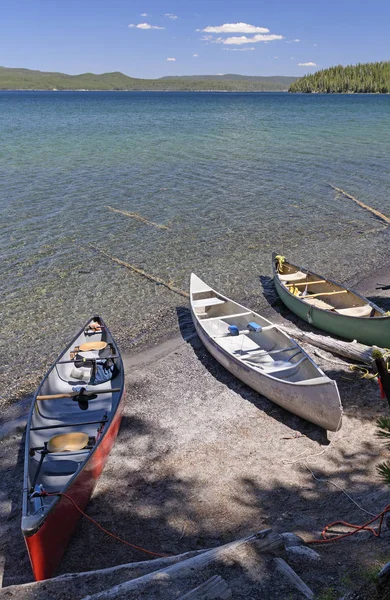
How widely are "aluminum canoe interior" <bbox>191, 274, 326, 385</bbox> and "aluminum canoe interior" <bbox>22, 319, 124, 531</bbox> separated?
3.16m

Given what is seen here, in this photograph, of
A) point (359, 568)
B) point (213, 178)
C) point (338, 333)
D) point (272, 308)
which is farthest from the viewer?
point (213, 178)

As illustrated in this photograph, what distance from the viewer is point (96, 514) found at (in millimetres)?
8219

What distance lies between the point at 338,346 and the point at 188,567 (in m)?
8.74

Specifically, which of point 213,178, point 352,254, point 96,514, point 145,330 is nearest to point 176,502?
point 96,514

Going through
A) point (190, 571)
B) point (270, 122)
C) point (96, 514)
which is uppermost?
point (270, 122)

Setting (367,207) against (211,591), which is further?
(367,207)

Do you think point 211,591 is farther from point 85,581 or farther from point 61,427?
point 61,427

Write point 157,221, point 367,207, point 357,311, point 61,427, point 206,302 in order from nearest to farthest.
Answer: point 61,427 < point 357,311 < point 206,302 < point 157,221 < point 367,207

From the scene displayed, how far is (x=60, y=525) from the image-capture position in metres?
7.18

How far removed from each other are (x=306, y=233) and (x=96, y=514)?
18.1 metres

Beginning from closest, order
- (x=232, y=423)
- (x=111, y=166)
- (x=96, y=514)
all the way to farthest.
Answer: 1. (x=96, y=514)
2. (x=232, y=423)
3. (x=111, y=166)

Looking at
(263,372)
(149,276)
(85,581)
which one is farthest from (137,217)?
(85,581)

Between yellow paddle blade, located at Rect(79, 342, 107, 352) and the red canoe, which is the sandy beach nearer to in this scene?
the red canoe

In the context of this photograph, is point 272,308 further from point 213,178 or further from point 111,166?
point 111,166
